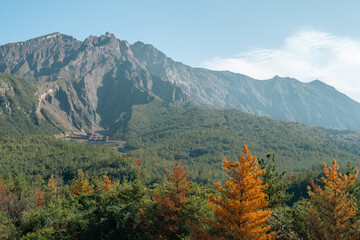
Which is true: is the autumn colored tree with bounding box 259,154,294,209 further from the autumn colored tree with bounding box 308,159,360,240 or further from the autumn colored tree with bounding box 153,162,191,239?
the autumn colored tree with bounding box 153,162,191,239

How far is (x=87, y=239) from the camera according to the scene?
37281 mm

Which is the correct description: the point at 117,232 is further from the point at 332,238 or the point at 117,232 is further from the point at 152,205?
the point at 332,238

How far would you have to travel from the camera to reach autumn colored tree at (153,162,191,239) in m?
31.7

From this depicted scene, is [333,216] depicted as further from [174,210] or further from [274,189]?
[174,210]

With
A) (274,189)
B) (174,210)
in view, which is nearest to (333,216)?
(274,189)

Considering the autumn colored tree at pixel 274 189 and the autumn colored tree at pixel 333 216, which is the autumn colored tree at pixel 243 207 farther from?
the autumn colored tree at pixel 274 189

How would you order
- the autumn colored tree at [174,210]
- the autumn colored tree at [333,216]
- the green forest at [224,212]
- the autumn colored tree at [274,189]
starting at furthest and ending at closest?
the autumn colored tree at [274,189] → the autumn colored tree at [174,210] → the green forest at [224,212] → the autumn colored tree at [333,216]

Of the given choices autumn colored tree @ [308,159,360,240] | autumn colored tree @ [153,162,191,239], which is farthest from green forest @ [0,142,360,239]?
autumn colored tree @ [153,162,191,239]

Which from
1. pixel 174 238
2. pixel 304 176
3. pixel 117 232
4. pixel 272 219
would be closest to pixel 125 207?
pixel 117 232

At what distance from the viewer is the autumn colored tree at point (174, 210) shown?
104 ft

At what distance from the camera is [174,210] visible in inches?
1262

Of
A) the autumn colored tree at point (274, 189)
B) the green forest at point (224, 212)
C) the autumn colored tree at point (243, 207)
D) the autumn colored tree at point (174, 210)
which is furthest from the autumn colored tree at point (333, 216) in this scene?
the autumn colored tree at point (174, 210)

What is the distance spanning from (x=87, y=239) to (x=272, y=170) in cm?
3185

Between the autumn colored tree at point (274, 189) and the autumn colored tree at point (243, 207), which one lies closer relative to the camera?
the autumn colored tree at point (243, 207)
